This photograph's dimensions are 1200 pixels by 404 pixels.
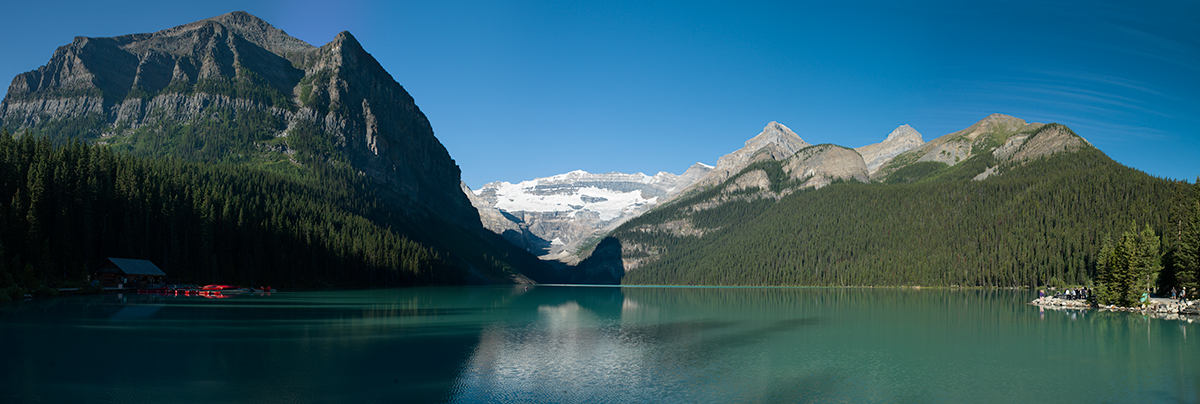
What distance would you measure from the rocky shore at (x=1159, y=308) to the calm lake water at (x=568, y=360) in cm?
595

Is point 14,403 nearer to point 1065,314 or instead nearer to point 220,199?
point 1065,314

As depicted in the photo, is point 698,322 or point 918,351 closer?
point 918,351

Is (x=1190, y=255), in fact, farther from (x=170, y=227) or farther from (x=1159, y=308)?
(x=170, y=227)

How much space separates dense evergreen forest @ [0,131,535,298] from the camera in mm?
86750

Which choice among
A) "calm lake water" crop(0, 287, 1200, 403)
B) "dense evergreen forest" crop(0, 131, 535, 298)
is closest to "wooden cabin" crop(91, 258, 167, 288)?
"dense evergreen forest" crop(0, 131, 535, 298)

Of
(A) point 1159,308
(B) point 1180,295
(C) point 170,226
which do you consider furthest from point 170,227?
(B) point 1180,295

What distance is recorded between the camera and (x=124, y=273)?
91438 mm

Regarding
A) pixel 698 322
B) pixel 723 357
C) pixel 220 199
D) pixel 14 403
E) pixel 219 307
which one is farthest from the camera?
pixel 220 199

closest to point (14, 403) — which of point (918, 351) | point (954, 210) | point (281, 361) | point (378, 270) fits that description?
A: point (281, 361)

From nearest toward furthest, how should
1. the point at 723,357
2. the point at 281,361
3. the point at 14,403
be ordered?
1. the point at 14,403
2. the point at 281,361
3. the point at 723,357

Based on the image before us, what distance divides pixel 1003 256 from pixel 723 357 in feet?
486

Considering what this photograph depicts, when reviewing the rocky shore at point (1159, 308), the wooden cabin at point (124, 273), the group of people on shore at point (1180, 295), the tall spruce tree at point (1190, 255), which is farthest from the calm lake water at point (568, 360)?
the wooden cabin at point (124, 273)

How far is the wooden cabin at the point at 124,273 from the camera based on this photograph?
9106cm

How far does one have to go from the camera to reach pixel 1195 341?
145 ft
